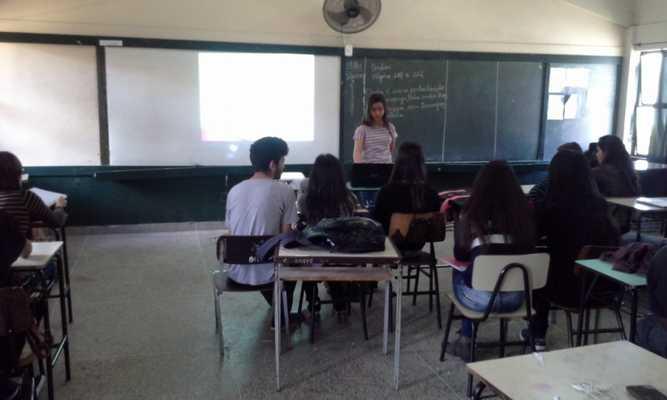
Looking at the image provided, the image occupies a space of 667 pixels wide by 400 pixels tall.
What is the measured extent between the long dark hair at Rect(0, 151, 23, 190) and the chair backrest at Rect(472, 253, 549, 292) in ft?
7.70

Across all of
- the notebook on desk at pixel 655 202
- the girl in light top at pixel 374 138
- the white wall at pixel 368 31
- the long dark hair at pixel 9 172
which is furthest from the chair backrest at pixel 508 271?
the white wall at pixel 368 31

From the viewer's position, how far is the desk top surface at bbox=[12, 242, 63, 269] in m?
2.43

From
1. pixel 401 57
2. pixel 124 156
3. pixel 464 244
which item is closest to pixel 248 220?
pixel 464 244

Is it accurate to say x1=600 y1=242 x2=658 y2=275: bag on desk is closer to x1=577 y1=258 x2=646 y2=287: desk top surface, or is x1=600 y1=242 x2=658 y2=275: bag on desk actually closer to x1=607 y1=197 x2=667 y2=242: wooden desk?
x1=577 y1=258 x2=646 y2=287: desk top surface

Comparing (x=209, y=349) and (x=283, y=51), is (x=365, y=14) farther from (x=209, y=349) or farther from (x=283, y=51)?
(x=209, y=349)

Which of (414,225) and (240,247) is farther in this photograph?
(414,225)

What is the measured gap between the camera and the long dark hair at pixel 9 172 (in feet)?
9.53

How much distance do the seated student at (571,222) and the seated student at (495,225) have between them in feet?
0.98

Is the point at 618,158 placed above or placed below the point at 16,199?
above

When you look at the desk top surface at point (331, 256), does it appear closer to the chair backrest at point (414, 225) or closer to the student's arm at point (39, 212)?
the chair backrest at point (414, 225)

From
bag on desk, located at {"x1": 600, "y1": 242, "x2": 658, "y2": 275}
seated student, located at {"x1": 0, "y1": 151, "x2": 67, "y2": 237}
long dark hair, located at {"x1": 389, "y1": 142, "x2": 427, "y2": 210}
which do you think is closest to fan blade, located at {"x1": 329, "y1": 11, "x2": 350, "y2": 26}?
long dark hair, located at {"x1": 389, "y1": 142, "x2": 427, "y2": 210}

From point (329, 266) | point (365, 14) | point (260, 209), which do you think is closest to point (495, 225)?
point (329, 266)

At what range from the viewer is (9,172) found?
2922 millimetres

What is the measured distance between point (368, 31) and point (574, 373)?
16.4 feet
